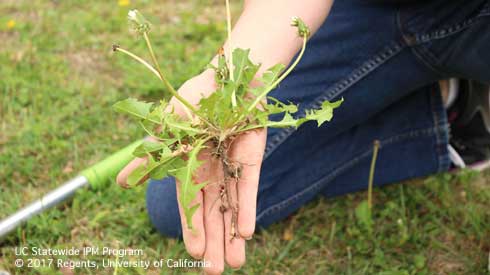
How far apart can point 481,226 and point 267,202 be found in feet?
2.58

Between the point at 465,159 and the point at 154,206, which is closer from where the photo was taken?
the point at 154,206

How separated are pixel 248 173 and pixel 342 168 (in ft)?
2.73

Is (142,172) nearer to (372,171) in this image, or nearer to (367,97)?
(367,97)

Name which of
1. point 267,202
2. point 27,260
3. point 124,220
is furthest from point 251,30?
point 27,260

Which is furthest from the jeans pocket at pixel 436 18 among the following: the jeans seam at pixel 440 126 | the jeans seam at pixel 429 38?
the jeans seam at pixel 440 126

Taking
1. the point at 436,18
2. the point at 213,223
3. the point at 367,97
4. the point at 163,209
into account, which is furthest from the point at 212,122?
the point at 436,18

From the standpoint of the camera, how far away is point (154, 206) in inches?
79.1

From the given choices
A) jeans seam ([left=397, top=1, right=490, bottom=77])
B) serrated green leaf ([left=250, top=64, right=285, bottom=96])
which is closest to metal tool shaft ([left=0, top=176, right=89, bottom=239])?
serrated green leaf ([left=250, top=64, right=285, bottom=96])

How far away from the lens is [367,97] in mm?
1999

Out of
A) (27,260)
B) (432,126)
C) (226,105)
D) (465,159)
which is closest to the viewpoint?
(226,105)

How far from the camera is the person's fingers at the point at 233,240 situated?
144cm

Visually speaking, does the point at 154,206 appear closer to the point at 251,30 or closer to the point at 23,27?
the point at 251,30

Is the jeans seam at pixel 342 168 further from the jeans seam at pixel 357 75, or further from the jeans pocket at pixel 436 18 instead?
the jeans pocket at pixel 436 18

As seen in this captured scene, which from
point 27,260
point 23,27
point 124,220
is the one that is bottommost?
point 27,260
